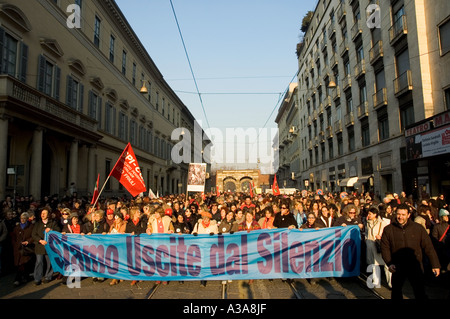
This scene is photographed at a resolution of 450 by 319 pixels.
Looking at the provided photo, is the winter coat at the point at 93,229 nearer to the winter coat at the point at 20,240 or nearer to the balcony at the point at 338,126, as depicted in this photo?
the winter coat at the point at 20,240

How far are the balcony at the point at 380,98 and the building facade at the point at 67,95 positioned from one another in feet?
63.7

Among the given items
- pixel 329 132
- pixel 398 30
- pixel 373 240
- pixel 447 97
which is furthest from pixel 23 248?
pixel 329 132

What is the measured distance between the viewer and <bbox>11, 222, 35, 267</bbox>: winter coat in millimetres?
6914

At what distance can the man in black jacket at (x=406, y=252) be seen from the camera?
4.67 metres

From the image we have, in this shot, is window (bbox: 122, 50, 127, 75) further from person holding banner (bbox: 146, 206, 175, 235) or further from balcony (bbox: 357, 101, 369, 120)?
person holding banner (bbox: 146, 206, 175, 235)

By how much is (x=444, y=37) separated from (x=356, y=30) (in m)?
10.6

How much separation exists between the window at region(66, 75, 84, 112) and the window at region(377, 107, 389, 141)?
20.5 m

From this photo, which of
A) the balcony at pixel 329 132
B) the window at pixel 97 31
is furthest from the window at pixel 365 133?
the window at pixel 97 31

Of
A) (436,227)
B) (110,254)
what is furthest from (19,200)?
(436,227)

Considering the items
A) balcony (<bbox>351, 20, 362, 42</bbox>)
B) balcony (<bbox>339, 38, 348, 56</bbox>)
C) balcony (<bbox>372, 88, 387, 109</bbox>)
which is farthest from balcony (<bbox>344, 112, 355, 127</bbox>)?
balcony (<bbox>351, 20, 362, 42</bbox>)

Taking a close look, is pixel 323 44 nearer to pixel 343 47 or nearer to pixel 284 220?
pixel 343 47

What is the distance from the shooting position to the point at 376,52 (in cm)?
2161

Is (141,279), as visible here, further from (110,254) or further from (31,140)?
(31,140)

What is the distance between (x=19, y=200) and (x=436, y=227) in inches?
571
